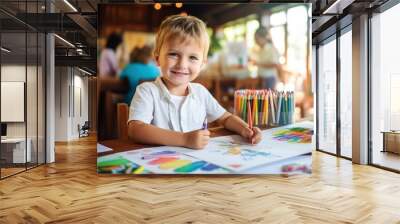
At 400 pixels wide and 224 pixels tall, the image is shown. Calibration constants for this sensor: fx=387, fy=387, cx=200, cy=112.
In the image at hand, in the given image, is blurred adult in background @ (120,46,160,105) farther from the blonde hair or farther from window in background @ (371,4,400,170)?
window in background @ (371,4,400,170)

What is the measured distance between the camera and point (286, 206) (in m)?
4.39

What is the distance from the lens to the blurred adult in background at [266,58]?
613 centimetres

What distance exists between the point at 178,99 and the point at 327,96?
549 centimetres

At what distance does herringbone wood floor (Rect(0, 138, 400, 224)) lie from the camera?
13.0 ft

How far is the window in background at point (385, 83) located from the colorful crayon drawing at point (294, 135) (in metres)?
1.81

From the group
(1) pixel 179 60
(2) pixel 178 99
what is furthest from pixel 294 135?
(1) pixel 179 60

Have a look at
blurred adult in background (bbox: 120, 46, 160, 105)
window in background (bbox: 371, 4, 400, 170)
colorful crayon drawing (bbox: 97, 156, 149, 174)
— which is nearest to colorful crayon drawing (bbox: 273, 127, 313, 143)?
window in background (bbox: 371, 4, 400, 170)

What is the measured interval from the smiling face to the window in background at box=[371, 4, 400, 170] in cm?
355

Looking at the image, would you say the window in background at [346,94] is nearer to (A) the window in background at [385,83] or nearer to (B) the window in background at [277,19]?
(A) the window in background at [385,83]

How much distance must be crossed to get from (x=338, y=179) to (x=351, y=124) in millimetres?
2575

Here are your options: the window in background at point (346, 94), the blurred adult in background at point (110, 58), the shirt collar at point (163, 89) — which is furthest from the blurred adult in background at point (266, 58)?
the window in background at point (346, 94)

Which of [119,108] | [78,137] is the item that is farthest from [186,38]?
[78,137]

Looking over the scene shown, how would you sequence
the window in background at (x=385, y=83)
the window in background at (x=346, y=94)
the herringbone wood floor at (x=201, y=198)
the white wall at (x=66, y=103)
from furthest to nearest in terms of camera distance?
the white wall at (x=66, y=103) → the window in background at (x=346, y=94) → the window in background at (x=385, y=83) → the herringbone wood floor at (x=201, y=198)

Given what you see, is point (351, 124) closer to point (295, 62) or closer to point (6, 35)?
point (295, 62)
